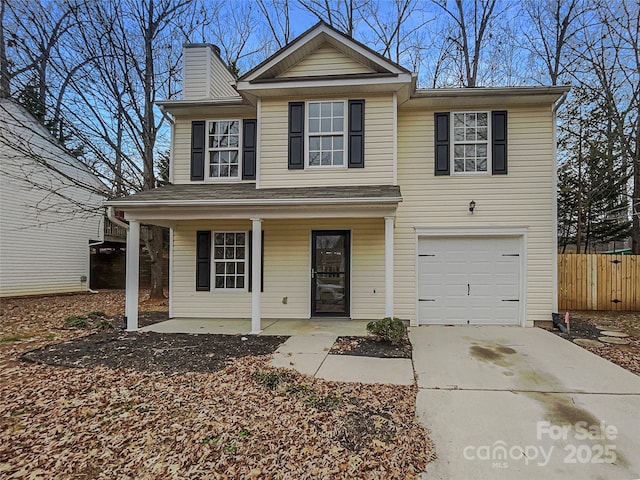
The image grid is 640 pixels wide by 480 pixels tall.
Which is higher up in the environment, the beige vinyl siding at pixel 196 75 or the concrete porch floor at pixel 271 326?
the beige vinyl siding at pixel 196 75

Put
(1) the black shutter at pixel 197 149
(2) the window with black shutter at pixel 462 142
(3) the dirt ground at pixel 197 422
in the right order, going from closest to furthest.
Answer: (3) the dirt ground at pixel 197 422
(2) the window with black shutter at pixel 462 142
(1) the black shutter at pixel 197 149

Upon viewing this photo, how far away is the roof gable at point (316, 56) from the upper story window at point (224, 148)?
5.05ft

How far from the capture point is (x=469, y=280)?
331 inches

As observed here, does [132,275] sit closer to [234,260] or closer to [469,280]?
[234,260]

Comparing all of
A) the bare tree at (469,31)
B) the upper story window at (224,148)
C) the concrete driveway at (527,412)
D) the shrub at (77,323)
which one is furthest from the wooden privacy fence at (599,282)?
the shrub at (77,323)

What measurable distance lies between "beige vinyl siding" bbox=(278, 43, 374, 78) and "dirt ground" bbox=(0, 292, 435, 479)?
6.21 metres

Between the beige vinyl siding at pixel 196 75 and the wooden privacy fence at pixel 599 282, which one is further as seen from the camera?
the wooden privacy fence at pixel 599 282

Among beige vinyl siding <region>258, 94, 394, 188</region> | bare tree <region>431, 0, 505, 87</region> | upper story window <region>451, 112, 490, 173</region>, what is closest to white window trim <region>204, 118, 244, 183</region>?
beige vinyl siding <region>258, 94, 394, 188</region>

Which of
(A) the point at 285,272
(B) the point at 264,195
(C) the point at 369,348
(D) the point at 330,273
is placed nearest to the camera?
(C) the point at 369,348

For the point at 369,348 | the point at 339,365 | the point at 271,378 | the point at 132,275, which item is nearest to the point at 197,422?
the point at 271,378

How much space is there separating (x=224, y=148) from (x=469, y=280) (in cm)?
681

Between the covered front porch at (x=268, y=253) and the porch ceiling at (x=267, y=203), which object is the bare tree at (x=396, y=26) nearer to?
the porch ceiling at (x=267, y=203)

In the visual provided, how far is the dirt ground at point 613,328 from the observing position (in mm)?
5758

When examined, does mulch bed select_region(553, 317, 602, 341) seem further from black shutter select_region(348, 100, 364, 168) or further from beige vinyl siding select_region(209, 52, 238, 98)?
beige vinyl siding select_region(209, 52, 238, 98)
